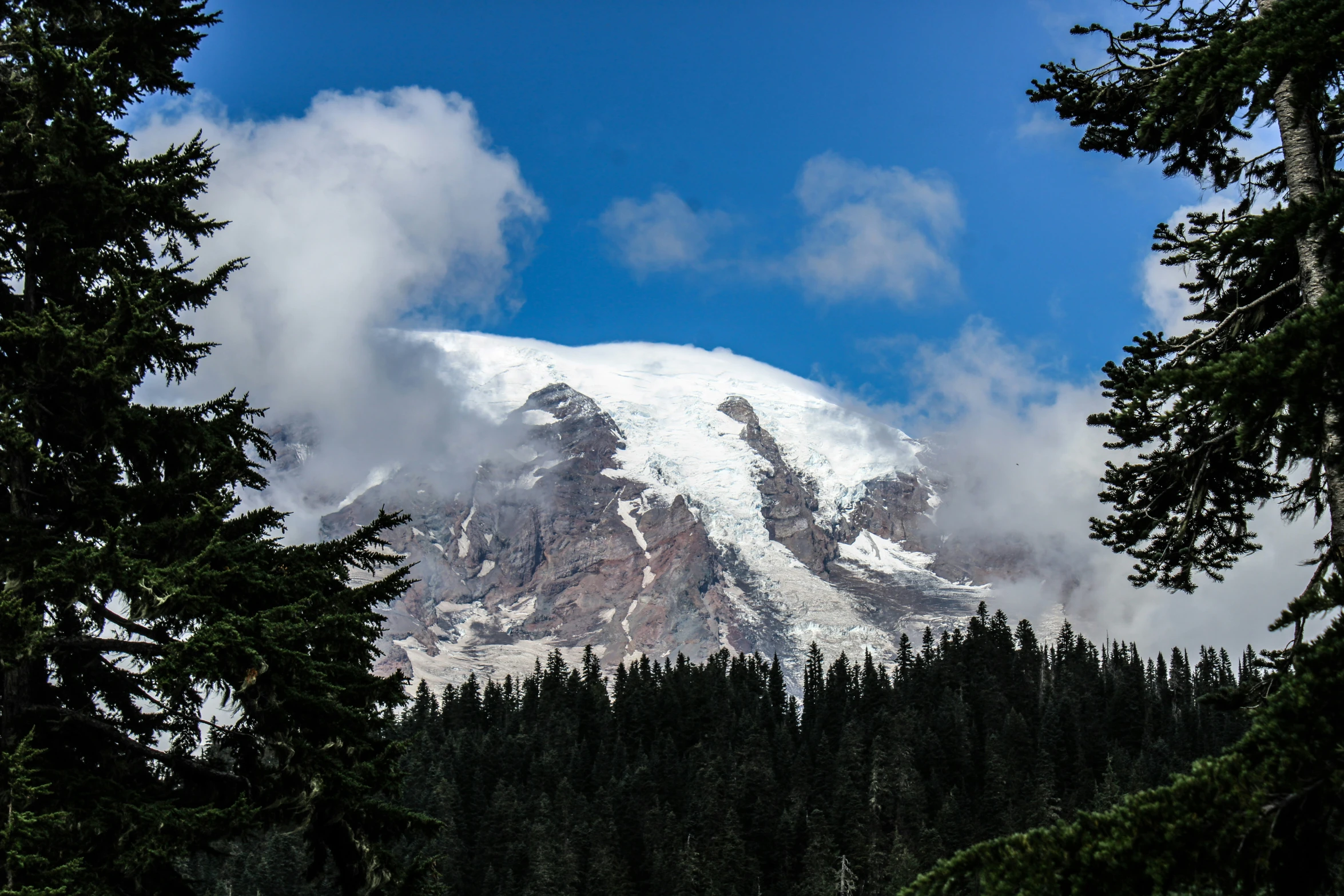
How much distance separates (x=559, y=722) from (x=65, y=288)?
461ft

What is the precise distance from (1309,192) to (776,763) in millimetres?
128798

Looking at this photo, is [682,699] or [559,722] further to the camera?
[682,699]

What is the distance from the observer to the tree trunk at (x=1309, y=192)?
9625 mm

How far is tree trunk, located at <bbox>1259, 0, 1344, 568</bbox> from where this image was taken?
31.6 feet

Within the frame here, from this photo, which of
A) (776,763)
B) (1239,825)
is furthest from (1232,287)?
(776,763)

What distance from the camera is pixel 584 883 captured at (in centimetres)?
9394

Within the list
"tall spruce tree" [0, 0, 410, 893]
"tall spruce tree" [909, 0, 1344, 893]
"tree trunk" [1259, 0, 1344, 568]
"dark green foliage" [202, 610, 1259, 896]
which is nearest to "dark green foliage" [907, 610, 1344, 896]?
"tall spruce tree" [909, 0, 1344, 893]

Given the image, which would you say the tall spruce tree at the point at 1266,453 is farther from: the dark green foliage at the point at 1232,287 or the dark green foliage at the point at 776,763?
the dark green foliage at the point at 776,763

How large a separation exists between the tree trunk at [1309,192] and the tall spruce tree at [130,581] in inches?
393

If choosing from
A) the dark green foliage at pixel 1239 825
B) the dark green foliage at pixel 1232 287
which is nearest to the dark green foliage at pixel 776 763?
the dark green foliage at pixel 1232 287

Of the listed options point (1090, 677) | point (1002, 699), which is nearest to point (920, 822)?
point (1002, 699)

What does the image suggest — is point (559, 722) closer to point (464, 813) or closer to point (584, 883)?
point (464, 813)

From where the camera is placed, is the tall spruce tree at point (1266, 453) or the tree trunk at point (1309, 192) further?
the tree trunk at point (1309, 192)

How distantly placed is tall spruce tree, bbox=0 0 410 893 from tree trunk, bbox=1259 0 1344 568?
32.7 ft
